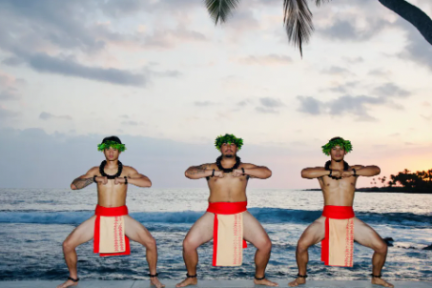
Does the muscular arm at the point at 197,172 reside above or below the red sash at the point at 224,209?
above

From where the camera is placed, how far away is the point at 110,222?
4.56 m

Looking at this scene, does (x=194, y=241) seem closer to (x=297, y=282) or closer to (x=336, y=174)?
(x=297, y=282)

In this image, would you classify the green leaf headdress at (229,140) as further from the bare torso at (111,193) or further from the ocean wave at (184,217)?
the ocean wave at (184,217)

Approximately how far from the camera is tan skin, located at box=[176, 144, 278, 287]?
4.50m

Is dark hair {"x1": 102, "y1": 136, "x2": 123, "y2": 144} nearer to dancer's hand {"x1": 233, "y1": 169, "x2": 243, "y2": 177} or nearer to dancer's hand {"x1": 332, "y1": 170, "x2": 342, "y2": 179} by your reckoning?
dancer's hand {"x1": 233, "y1": 169, "x2": 243, "y2": 177}

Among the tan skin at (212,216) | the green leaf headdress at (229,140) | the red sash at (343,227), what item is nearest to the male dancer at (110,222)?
the tan skin at (212,216)

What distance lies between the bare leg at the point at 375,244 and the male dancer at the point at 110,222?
2.28 meters

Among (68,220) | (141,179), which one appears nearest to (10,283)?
(141,179)

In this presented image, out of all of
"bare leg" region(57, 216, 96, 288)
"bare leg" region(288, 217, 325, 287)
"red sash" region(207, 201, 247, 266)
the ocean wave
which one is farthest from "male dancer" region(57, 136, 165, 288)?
the ocean wave

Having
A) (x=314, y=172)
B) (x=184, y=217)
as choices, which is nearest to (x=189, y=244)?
(x=314, y=172)

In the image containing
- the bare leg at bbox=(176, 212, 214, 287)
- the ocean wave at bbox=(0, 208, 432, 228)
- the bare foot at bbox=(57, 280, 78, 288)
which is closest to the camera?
the bare foot at bbox=(57, 280, 78, 288)

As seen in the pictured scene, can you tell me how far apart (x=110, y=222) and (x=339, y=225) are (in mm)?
2540

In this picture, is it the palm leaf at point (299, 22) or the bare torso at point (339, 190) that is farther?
the palm leaf at point (299, 22)

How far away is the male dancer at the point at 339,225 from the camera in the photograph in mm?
4586
